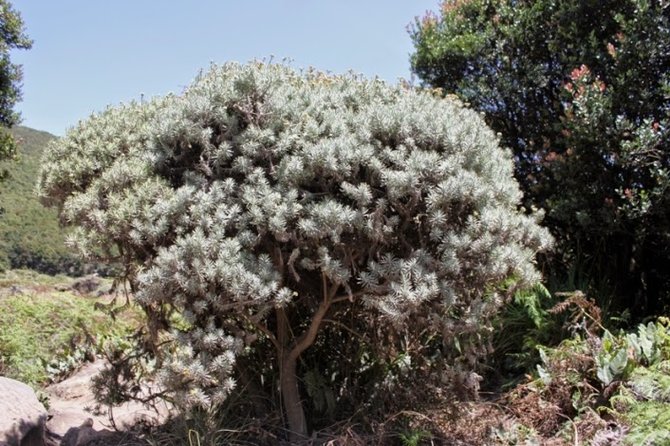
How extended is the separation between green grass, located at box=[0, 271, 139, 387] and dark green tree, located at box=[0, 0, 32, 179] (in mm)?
1868

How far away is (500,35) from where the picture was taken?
742 cm

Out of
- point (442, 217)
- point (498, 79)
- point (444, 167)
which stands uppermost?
point (498, 79)

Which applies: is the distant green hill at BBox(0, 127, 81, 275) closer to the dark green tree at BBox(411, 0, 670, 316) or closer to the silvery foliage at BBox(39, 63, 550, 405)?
the dark green tree at BBox(411, 0, 670, 316)

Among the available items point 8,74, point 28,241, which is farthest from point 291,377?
point 28,241

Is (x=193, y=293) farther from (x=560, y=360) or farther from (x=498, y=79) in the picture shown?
(x=498, y=79)

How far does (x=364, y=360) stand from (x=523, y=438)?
1.30m

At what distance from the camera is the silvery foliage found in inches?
159

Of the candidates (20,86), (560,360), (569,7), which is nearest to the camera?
(560,360)

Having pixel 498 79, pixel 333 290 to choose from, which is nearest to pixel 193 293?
pixel 333 290

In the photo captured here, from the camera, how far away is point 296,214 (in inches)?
162

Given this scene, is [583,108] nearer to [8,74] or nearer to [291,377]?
[291,377]

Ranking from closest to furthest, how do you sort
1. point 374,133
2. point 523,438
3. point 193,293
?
point 193,293, point 374,133, point 523,438

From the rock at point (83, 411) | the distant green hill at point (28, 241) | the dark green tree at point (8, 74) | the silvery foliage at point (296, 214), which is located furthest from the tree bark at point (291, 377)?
the distant green hill at point (28, 241)

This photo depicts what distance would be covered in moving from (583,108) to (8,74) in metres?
7.35
